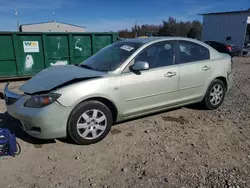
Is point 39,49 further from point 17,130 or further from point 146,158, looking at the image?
point 146,158

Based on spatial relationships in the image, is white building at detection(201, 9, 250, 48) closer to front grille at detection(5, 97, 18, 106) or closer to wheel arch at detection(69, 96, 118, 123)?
wheel arch at detection(69, 96, 118, 123)

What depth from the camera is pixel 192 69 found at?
4.38 m

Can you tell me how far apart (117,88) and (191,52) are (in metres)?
1.83

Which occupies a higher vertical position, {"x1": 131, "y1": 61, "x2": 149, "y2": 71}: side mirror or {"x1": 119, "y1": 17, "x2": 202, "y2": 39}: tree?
{"x1": 119, "y1": 17, "x2": 202, "y2": 39}: tree

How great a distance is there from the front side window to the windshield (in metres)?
0.18

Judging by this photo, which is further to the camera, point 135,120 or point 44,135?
point 135,120

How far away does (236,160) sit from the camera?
10.1 ft

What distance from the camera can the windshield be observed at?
12.7 feet

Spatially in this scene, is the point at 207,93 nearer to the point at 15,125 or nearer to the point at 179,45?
the point at 179,45

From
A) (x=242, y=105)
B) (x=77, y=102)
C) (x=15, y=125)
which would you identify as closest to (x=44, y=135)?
(x=77, y=102)

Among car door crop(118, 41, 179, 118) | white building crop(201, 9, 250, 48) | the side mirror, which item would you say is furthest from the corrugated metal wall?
the side mirror

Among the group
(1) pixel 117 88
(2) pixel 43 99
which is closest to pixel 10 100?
(2) pixel 43 99

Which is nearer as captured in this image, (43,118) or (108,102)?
(43,118)

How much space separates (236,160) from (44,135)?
2673mm
